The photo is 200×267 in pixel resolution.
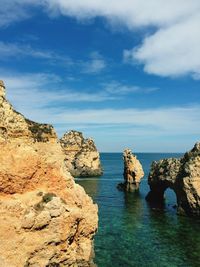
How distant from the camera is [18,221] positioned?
25.5 m

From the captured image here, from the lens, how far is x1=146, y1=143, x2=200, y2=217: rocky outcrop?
Answer: 62.3 m

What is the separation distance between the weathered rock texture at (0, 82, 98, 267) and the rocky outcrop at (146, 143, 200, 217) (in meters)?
35.3

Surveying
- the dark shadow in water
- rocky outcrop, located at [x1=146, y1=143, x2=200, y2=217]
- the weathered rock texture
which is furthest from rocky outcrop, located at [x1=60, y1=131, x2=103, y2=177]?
the weathered rock texture

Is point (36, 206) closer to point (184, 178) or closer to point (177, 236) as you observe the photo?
point (177, 236)

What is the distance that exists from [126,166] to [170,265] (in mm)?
71747

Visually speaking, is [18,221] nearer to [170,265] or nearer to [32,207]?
[32,207]

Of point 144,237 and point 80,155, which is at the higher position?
point 80,155

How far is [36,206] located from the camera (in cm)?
2684

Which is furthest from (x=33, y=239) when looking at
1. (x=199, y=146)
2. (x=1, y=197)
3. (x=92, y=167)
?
(x=92, y=167)

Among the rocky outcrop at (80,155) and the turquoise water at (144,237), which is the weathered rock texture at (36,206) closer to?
the turquoise water at (144,237)

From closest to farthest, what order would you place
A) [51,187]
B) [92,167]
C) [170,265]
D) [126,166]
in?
[51,187] < [170,265] < [126,166] < [92,167]

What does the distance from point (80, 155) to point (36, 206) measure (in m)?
128

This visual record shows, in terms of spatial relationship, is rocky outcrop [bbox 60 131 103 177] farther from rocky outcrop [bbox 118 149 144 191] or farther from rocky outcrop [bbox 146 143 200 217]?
rocky outcrop [bbox 146 143 200 217]

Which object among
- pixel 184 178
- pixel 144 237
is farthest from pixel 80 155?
pixel 144 237
